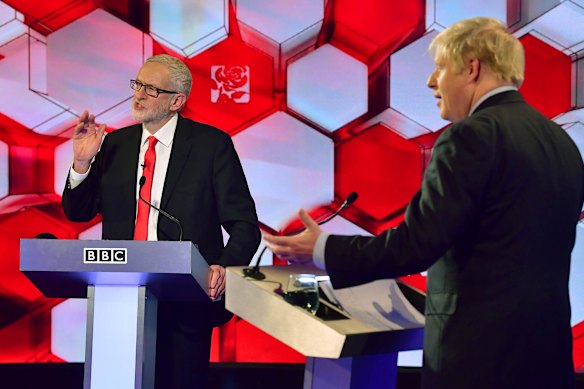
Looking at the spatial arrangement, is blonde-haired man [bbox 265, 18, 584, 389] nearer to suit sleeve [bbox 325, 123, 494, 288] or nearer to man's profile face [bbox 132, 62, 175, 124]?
suit sleeve [bbox 325, 123, 494, 288]

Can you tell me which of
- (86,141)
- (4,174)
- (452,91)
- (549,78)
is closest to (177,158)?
(86,141)

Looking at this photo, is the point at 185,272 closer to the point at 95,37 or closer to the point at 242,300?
the point at 242,300

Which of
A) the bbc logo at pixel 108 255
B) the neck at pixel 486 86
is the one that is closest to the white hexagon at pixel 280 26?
the bbc logo at pixel 108 255

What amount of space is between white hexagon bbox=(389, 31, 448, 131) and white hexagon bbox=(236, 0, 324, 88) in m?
0.44

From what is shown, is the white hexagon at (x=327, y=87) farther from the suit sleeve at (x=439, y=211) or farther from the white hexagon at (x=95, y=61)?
the suit sleeve at (x=439, y=211)

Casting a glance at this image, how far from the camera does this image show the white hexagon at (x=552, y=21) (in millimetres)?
4055

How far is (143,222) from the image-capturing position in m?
2.73

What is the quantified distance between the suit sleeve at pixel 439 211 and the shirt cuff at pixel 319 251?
7 cm

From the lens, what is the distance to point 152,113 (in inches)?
112

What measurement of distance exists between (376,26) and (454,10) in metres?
0.39

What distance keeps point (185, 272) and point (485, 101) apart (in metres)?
0.88

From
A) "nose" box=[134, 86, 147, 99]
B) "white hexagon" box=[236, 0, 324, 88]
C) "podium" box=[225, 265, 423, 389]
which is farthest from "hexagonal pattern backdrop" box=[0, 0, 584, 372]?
"podium" box=[225, 265, 423, 389]

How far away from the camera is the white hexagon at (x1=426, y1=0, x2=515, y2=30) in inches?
160

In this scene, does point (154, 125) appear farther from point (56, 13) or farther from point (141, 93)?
point (56, 13)
